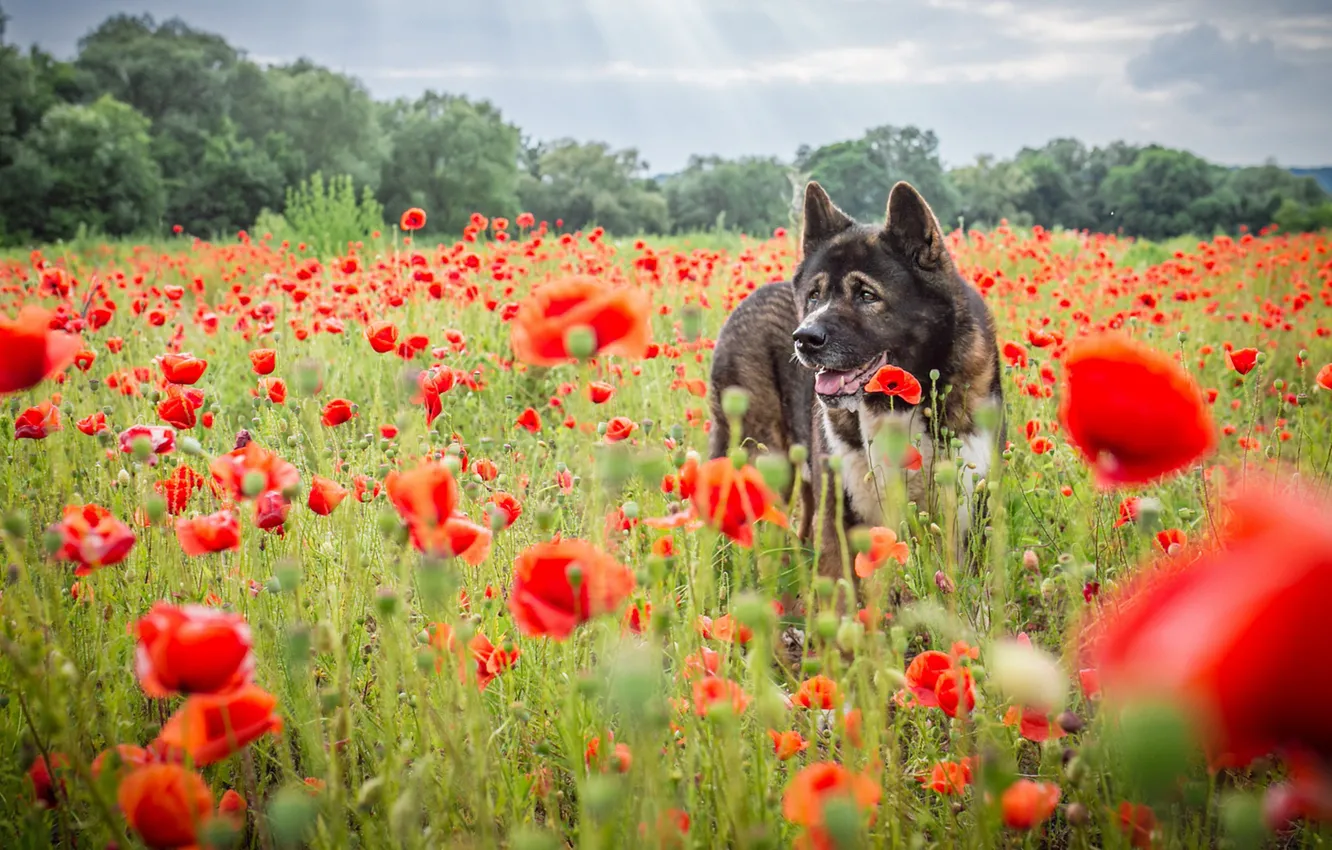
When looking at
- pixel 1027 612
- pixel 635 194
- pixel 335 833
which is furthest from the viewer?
pixel 635 194

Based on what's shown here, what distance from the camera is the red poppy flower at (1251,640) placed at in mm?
461

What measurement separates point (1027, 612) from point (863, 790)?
2430mm

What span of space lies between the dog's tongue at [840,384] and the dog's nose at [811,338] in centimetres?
20

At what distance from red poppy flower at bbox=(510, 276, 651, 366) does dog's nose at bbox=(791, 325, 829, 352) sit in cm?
201

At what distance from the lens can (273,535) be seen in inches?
97.6

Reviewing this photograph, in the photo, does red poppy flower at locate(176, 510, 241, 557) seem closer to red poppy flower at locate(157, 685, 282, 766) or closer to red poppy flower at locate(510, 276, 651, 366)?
red poppy flower at locate(157, 685, 282, 766)

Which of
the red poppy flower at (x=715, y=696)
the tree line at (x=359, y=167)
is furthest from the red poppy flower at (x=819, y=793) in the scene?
the tree line at (x=359, y=167)

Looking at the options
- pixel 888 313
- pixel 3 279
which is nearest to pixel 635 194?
pixel 3 279

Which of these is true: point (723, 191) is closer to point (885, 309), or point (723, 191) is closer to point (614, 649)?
point (885, 309)

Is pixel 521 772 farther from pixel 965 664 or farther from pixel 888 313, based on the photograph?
pixel 888 313

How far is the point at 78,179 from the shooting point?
29719 millimetres

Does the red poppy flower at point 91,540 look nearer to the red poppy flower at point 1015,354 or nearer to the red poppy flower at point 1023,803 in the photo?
the red poppy flower at point 1023,803

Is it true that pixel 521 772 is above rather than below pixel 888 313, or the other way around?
below

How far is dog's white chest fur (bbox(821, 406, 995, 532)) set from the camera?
317cm
